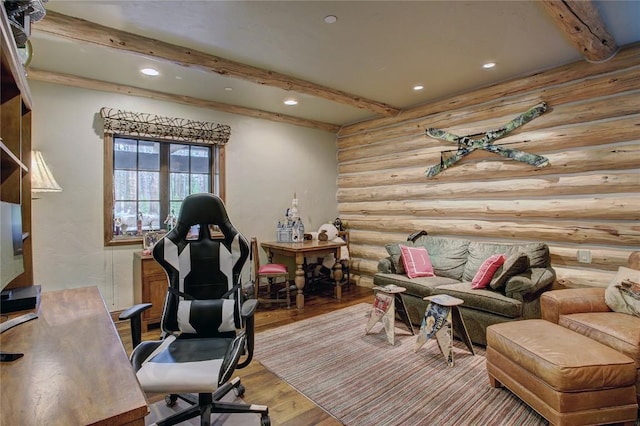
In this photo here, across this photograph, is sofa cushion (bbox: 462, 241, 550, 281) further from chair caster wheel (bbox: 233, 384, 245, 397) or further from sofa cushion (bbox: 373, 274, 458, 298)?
chair caster wheel (bbox: 233, 384, 245, 397)

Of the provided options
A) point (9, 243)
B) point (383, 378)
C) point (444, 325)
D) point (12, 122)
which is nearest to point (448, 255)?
point (444, 325)

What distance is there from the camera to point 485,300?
10.1ft

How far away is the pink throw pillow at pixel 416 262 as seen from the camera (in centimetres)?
389

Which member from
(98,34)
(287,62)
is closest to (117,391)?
(98,34)

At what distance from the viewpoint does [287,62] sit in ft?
10.8

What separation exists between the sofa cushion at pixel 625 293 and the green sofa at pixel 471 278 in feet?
1.71

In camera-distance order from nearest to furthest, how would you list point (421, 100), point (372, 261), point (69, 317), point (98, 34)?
point (69, 317) → point (98, 34) → point (421, 100) → point (372, 261)

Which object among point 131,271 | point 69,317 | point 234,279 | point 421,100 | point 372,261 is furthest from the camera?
point 372,261

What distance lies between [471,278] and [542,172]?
4.42 feet

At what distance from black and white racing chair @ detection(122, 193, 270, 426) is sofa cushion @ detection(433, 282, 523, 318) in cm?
214

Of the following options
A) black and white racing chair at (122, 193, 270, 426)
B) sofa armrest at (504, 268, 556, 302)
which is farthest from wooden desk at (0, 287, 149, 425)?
sofa armrest at (504, 268, 556, 302)

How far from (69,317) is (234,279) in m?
0.89

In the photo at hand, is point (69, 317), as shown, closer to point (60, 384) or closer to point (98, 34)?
point (60, 384)

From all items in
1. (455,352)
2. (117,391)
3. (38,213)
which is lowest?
(455,352)
